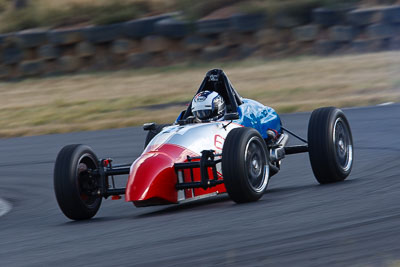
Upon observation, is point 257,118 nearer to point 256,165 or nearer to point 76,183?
point 256,165

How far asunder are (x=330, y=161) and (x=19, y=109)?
48.3 ft

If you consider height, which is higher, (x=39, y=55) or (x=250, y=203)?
(x=39, y=55)

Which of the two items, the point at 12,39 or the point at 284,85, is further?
the point at 12,39

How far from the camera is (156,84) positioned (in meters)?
22.9

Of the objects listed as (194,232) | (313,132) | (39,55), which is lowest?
(194,232)

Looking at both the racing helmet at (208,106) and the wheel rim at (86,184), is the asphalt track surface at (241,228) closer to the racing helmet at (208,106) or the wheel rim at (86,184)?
the wheel rim at (86,184)

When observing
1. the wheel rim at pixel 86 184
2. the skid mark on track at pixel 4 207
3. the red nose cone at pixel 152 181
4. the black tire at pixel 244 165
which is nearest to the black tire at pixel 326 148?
the black tire at pixel 244 165

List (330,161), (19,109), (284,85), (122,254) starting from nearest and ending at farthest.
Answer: (122,254) < (330,161) < (284,85) < (19,109)

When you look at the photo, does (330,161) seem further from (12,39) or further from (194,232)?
(12,39)

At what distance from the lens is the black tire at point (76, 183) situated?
710cm

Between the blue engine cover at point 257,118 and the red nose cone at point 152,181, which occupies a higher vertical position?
the blue engine cover at point 257,118

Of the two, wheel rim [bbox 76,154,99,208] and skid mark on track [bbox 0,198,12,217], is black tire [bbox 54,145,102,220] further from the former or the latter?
skid mark on track [bbox 0,198,12,217]

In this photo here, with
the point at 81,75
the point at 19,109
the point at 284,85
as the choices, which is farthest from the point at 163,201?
the point at 81,75

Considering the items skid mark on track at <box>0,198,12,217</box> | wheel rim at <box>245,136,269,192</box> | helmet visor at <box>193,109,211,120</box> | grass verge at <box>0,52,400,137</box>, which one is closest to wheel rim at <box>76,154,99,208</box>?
helmet visor at <box>193,109,211,120</box>
